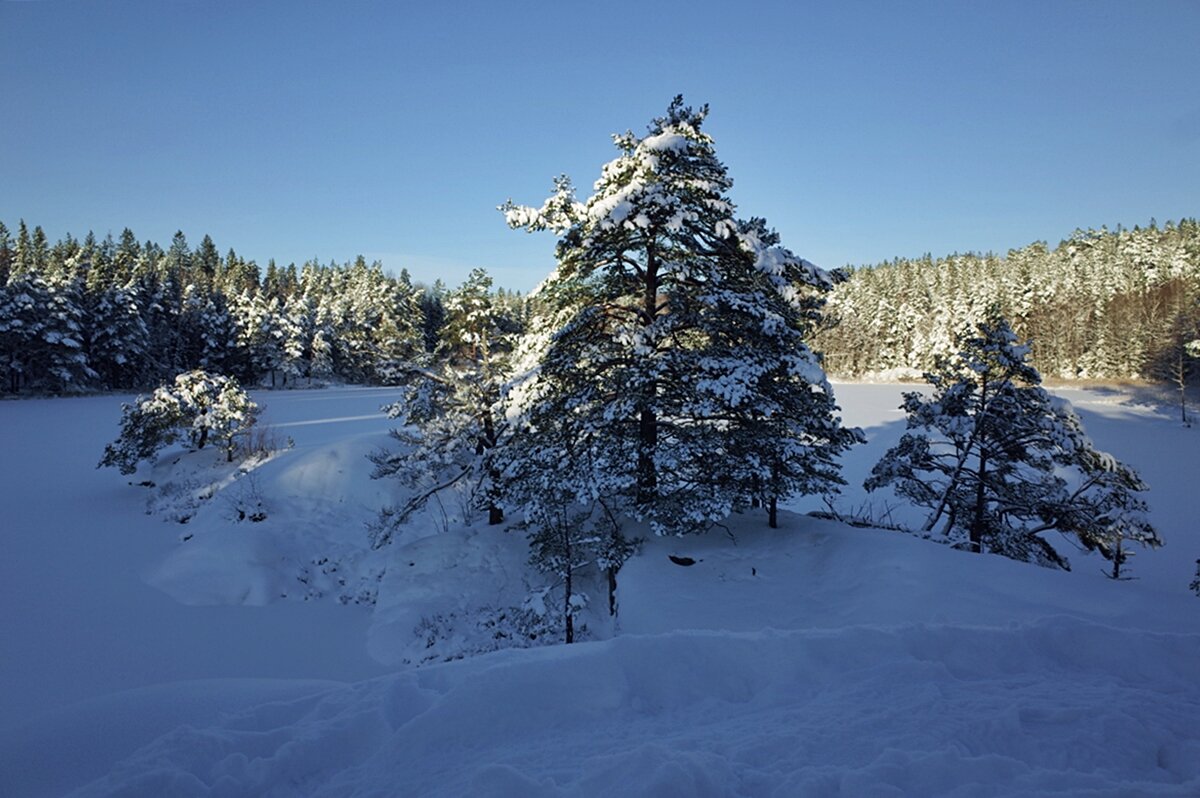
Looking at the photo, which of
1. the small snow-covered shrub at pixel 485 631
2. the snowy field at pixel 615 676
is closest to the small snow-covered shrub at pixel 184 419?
the snowy field at pixel 615 676

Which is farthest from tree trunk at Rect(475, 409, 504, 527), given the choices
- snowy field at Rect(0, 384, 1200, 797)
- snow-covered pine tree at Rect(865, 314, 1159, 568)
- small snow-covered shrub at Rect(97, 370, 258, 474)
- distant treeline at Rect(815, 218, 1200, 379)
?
distant treeline at Rect(815, 218, 1200, 379)

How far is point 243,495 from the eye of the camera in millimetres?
16953

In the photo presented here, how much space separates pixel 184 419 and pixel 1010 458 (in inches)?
1116

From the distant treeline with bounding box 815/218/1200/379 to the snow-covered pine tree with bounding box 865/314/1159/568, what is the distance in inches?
1665

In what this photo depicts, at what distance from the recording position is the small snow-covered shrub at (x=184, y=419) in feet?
66.7

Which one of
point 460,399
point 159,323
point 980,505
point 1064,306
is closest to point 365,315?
point 159,323

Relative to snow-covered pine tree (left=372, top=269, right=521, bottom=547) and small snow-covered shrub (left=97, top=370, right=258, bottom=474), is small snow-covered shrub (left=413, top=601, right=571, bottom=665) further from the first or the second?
small snow-covered shrub (left=97, top=370, right=258, bottom=474)

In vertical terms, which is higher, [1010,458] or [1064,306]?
[1064,306]

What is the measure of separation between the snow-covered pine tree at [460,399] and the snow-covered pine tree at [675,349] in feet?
13.3

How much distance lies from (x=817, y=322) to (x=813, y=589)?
6.13 meters

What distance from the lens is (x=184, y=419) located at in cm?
2169

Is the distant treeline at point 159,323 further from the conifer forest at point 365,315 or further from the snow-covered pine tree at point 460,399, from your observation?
the snow-covered pine tree at point 460,399

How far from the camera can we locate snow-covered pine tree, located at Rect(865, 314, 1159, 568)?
1016 centimetres

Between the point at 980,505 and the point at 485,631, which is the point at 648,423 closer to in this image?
the point at 485,631
